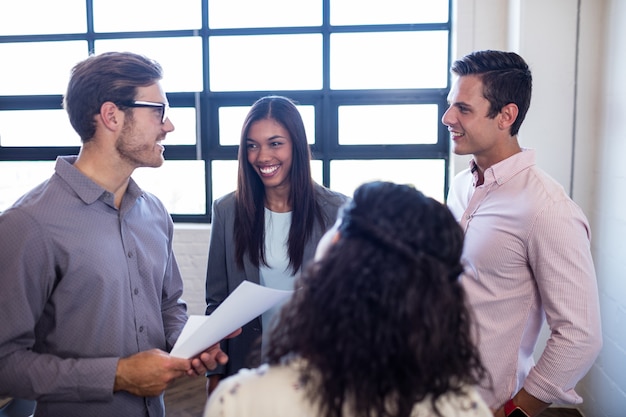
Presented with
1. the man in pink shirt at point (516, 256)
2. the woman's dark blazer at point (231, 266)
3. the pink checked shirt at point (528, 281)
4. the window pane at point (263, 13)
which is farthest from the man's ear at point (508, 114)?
the window pane at point (263, 13)

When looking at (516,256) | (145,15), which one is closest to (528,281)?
(516,256)

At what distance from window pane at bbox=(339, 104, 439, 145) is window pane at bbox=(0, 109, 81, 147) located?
1.85 meters

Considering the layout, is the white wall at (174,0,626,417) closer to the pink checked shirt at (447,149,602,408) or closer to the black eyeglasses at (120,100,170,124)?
the pink checked shirt at (447,149,602,408)

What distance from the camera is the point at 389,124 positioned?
3266mm

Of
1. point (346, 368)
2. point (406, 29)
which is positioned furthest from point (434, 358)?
point (406, 29)

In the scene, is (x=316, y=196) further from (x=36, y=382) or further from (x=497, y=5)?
(x=497, y=5)

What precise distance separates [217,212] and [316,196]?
1.14ft

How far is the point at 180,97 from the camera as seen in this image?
11.1ft

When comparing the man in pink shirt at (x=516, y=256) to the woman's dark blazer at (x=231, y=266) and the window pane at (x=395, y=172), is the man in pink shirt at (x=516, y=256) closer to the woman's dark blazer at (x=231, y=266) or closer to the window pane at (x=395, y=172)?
the woman's dark blazer at (x=231, y=266)

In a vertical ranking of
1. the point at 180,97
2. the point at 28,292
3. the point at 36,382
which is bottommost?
the point at 36,382

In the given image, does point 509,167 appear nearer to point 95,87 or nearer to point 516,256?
point 516,256

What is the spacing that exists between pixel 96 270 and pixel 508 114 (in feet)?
3.90

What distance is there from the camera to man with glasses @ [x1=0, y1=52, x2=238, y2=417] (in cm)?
111

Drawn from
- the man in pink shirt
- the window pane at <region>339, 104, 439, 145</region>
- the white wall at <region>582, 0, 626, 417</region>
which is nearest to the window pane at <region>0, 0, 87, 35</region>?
the window pane at <region>339, 104, 439, 145</region>
